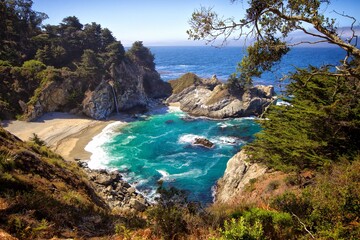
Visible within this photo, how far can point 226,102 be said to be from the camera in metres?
52.5

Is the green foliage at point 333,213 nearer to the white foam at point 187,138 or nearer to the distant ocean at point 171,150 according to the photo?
the distant ocean at point 171,150

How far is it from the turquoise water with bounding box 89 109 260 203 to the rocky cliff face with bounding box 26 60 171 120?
7.09 meters

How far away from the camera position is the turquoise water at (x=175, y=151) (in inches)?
1096

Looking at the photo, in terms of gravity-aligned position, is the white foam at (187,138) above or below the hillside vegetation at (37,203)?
below


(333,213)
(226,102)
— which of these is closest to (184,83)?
(226,102)

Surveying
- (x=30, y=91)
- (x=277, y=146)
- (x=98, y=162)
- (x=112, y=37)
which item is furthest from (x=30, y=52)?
(x=277, y=146)

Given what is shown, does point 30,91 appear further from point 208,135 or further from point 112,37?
point 208,135

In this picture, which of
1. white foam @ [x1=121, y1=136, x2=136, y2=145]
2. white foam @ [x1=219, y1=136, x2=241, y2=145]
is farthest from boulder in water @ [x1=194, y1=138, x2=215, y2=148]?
white foam @ [x1=121, y1=136, x2=136, y2=145]

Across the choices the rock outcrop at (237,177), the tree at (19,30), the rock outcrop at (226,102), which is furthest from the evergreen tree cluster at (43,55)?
the rock outcrop at (237,177)

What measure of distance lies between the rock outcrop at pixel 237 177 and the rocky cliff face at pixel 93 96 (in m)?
31.2

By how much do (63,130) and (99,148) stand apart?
27.2 feet

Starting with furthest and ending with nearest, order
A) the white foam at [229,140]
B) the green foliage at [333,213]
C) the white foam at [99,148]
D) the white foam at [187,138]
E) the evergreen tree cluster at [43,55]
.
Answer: the evergreen tree cluster at [43,55] → the white foam at [187,138] → the white foam at [229,140] → the white foam at [99,148] → the green foliage at [333,213]

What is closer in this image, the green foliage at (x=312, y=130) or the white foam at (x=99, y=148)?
the green foliage at (x=312, y=130)

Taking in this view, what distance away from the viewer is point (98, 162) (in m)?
32.1
